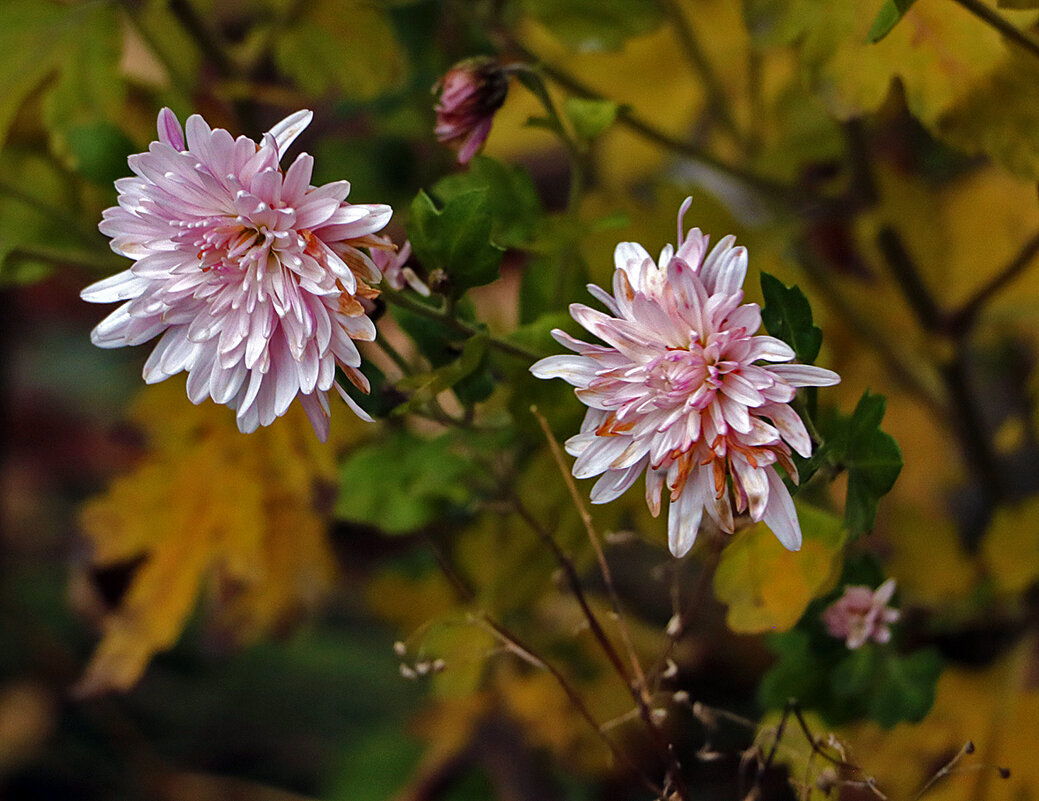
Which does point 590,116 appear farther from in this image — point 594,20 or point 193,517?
point 193,517

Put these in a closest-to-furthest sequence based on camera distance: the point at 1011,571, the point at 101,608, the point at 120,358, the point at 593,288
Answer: the point at 593,288, the point at 1011,571, the point at 101,608, the point at 120,358

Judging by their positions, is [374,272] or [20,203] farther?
[20,203]

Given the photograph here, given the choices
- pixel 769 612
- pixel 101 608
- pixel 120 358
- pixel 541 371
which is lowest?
pixel 120 358

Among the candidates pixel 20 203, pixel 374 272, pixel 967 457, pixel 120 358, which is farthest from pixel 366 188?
pixel 120 358

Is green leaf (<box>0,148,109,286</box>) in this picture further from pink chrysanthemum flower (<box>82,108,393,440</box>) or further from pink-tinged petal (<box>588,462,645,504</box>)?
pink-tinged petal (<box>588,462,645,504</box>)

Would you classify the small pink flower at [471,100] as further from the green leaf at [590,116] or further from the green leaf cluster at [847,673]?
the green leaf cluster at [847,673]

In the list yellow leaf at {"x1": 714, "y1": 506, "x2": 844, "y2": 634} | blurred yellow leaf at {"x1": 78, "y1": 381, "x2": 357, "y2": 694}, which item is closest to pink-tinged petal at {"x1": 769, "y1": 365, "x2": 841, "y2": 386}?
yellow leaf at {"x1": 714, "y1": 506, "x2": 844, "y2": 634}

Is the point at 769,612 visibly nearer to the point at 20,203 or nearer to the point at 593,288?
the point at 593,288
